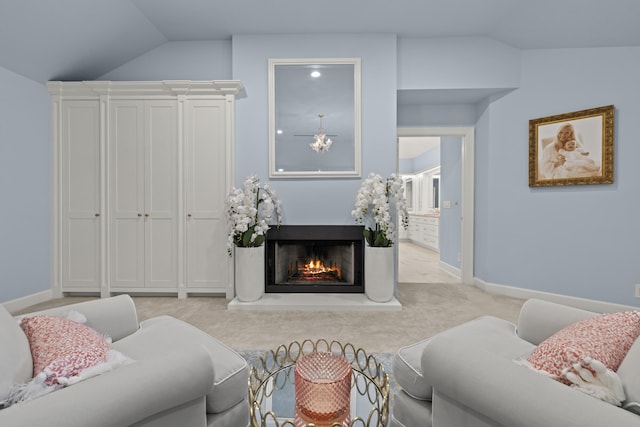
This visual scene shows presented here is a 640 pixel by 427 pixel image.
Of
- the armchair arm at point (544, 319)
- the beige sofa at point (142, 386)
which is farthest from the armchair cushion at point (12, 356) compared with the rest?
the armchair arm at point (544, 319)

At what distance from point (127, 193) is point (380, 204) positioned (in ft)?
8.92

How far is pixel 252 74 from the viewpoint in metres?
3.38

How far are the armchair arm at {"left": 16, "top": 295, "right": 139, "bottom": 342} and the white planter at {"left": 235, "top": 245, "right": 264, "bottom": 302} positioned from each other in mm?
1490

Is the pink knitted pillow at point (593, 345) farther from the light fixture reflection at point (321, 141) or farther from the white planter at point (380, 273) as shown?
the light fixture reflection at point (321, 141)

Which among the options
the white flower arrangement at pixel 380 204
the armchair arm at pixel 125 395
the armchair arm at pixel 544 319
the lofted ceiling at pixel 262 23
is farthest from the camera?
the white flower arrangement at pixel 380 204

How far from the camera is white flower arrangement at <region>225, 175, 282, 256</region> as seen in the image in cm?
298

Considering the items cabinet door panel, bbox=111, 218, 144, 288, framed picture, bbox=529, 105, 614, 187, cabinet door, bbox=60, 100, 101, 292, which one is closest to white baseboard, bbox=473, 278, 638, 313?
framed picture, bbox=529, 105, 614, 187

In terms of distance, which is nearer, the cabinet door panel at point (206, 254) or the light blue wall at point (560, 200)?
the light blue wall at point (560, 200)

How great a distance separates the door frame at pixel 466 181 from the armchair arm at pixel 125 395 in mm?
3586

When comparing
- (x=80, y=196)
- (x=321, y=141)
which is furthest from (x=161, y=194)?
(x=321, y=141)

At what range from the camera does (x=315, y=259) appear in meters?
3.53

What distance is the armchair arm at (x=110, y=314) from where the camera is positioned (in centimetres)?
140

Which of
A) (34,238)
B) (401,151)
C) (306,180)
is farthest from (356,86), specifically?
(401,151)

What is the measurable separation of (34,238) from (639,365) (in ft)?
14.7
